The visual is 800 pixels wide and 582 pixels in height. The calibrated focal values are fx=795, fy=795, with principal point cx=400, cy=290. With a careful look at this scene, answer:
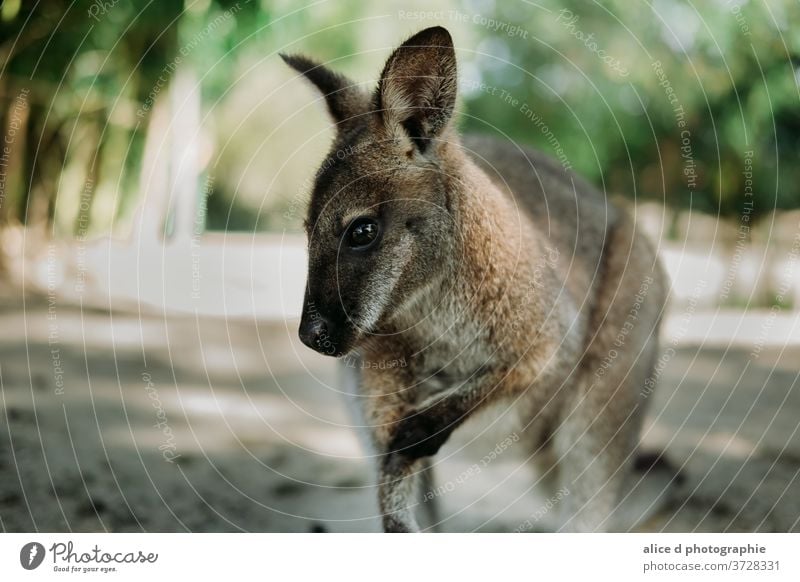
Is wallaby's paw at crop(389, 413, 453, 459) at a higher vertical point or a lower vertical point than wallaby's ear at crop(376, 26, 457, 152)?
lower

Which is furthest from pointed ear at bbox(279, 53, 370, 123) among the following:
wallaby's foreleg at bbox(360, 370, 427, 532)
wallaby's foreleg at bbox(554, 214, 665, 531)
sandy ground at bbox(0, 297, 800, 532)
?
wallaby's foreleg at bbox(554, 214, 665, 531)

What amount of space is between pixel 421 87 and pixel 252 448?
7.36 ft

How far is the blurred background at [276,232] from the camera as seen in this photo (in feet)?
10.00

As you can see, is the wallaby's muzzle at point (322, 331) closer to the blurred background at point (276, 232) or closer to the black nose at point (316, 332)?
the black nose at point (316, 332)

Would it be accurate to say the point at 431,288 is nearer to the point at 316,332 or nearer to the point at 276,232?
the point at 316,332

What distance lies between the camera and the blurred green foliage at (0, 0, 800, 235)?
390 centimetres

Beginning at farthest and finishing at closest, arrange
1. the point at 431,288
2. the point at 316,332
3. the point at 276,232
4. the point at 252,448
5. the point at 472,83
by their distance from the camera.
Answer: the point at 276,232 < the point at 252,448 < the point at 472,83 < the point at 431,288 < the point at 316,332

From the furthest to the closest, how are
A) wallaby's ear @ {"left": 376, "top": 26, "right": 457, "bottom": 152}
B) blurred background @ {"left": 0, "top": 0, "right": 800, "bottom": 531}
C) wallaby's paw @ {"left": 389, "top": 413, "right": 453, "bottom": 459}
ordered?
blurred background @ {"left": 0, "top": 0, "right": 800, "bottom": 531}, wallaby's paw @ {"left": 389, "top": 413, "right": 453, "bottom": 459}, wallaby's ear @ {"left": 376, "top": 26, "right": 457, "bottom": 152}

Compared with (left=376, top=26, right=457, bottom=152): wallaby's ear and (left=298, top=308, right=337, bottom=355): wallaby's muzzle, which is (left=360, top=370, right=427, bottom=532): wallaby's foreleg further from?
(left=376, top=26, right=457, bottom=152): wallaby's ear

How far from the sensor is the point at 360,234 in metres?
2.10

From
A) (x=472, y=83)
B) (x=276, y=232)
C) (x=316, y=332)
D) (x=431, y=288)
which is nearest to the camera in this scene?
(x=316, y=332)

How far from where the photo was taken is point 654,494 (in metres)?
3.06

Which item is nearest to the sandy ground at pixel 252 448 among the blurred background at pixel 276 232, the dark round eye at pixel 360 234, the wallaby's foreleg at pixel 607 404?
the blurred background at pixel 276 232

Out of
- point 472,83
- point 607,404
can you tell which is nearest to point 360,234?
point 472,83
